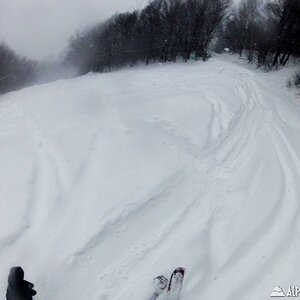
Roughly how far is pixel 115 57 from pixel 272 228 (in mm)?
42442

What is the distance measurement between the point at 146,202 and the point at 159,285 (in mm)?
2149

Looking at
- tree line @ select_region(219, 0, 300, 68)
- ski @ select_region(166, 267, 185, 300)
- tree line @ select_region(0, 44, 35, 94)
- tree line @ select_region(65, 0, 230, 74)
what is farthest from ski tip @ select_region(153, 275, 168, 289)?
tree line @ select_region(0, 44, 35, 94)

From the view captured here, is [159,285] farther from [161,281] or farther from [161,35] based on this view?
[161,35]

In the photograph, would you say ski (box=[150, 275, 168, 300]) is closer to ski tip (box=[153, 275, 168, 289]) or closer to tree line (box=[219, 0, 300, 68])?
ski tip (box=[153, 275, 168, 289])

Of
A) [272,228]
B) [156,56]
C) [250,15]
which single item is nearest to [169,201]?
[272,228]

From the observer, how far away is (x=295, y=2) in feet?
110

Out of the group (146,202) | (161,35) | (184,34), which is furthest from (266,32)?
(146,202)

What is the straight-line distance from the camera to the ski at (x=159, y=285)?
478 cm

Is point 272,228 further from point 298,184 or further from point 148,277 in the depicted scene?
point 148,277

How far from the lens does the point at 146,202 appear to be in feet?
22.3

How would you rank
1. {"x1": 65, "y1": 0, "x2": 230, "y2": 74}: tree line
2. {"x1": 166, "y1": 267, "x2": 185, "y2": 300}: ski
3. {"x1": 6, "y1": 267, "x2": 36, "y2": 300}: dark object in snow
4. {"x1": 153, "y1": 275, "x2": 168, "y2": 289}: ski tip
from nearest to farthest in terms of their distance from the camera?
{"x1": 6, "y1": 267, "x2": 36, "y2": 300}: dark object in snow, {"x1": 166, "y1": 267, "x2": 185, "y2": 300}: ski, {"x1": 153, "y1": 275, "x2": 168, "y2": 289}: ski tip, {"x1": 65, "y1": 0, "x2": 230, "y2": 74}: tree line

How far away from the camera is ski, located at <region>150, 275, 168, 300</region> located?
478 centimetres

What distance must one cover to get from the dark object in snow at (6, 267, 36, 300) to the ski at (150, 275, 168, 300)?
1533mm

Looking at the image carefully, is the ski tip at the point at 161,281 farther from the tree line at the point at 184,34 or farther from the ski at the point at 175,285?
the tree line at the point at 184,34
